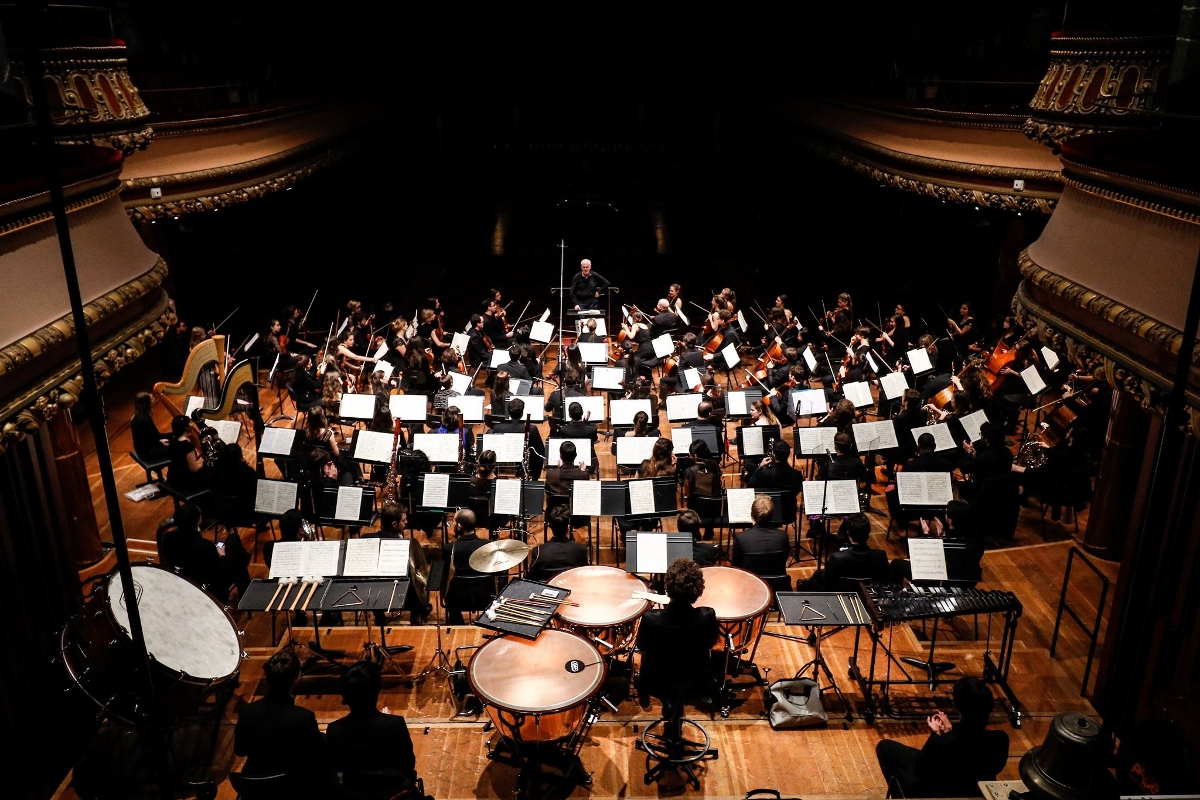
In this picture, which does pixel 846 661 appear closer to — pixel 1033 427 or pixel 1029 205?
pixel 1033 427

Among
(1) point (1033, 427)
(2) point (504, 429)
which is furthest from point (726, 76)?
(2) point (504, 429)

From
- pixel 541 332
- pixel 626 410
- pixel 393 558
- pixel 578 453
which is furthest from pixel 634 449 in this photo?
pixel 541 332

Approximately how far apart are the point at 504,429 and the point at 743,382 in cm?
538

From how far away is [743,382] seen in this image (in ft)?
46.6

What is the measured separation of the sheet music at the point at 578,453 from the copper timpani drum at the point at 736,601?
260cm

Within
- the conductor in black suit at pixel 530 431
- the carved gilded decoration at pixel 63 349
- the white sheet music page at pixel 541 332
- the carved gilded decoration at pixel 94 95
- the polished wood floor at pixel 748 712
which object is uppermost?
the carved gilded decoration at pixel 94 95

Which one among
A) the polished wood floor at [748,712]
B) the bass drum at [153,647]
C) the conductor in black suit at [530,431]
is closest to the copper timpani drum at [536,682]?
the polished wood floor at [748,712]

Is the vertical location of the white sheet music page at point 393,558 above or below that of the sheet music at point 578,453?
above

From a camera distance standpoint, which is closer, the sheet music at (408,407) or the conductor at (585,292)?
the sheet music at (408,407)

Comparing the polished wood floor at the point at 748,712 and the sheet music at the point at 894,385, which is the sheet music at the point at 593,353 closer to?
the sheet music at the point at 894,385

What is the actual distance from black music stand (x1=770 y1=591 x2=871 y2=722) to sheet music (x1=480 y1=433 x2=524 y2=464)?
3502mm

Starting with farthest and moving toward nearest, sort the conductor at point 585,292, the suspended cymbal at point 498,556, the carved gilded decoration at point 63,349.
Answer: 1. the conductor at point 585,292
2. the suspended cymbal at point 498,556
3. the carved gilded decoration at point 63,349

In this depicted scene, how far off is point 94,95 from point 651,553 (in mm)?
8297

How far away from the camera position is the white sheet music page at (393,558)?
711cm
